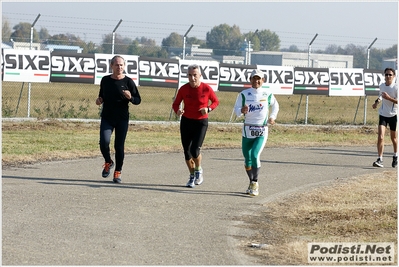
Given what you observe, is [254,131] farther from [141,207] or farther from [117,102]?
[141,207]

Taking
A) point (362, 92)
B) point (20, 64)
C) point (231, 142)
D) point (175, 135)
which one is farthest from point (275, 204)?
point (362, 92)

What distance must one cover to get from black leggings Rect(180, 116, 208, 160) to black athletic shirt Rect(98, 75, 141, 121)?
85cm

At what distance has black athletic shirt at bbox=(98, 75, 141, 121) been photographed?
488 inches

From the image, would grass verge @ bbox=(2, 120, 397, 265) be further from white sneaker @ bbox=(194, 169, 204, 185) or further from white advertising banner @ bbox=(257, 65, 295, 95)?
white sneaker @ bbox=(194, 169, 204, 185)

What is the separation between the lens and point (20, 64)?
70.1 feet

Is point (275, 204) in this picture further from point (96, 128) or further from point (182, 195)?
point (96, 128)

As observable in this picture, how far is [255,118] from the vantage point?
38.7 ft

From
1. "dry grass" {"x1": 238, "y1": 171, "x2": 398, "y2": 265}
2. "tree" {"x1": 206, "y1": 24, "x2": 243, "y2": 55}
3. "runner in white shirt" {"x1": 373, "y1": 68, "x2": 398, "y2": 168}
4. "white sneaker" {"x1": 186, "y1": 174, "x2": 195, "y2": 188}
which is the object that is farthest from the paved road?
"tree" {"x1": 206, "y1": 24, "x2": 243, "y2": 55}

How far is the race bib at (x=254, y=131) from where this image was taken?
38.8ft

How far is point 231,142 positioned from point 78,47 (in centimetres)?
983

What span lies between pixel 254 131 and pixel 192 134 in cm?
99

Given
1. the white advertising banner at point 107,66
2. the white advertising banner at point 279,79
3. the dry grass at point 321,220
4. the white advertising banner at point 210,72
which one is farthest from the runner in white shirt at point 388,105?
the white advertising banner at point 279,79

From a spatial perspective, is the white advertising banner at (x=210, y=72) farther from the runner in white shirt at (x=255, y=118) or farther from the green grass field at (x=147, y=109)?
the runner in white shirt at (x=255, y=118)

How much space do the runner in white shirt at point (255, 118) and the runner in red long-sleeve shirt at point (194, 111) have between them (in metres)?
0.54
